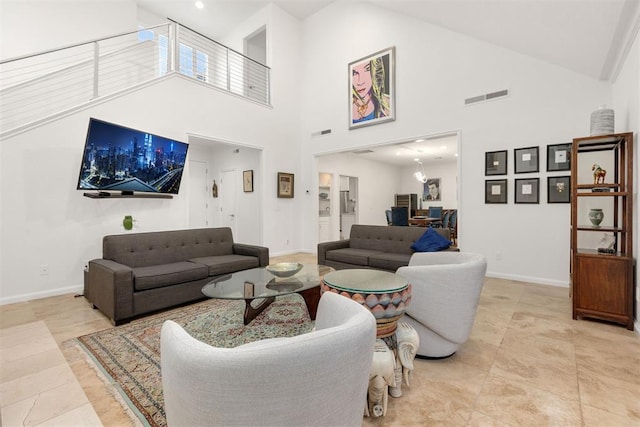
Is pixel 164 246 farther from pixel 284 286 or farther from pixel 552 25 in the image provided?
pixel 552 25

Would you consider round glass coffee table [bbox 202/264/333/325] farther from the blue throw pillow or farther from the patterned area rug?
the blue throw pillow

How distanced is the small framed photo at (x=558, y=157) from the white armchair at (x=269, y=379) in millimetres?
4515

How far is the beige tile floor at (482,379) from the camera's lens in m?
1.51

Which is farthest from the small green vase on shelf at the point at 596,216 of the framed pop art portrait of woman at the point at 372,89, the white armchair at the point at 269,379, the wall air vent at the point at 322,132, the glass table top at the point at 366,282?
the wall air vent at the point at 322,132

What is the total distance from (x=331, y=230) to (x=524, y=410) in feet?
23.0

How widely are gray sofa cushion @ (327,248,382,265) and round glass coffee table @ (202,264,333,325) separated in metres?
1.06

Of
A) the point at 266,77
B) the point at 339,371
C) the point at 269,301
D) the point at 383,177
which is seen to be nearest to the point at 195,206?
the point at 266,77

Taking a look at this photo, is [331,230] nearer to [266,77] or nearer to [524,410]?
[266,77]

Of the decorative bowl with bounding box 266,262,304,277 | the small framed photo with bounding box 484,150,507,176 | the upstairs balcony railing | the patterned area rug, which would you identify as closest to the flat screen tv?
the upstairs balcony railing

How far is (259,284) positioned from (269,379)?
189cm

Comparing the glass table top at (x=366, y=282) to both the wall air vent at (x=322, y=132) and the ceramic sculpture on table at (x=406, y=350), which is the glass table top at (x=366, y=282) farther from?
the wall air vent at (x=322, y=132)

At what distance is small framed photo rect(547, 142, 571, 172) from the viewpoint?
3.93 m

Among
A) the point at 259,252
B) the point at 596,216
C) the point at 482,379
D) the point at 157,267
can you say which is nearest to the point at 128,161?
the point at 157,267

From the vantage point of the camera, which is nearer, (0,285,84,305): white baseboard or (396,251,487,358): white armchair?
(396,251,487,358): white armchair
